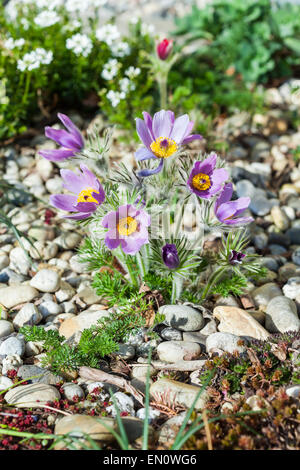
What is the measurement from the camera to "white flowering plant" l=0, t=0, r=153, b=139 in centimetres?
409

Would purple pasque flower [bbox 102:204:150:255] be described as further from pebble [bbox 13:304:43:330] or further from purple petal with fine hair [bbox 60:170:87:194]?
pebble [bbox 13:304:43:330]

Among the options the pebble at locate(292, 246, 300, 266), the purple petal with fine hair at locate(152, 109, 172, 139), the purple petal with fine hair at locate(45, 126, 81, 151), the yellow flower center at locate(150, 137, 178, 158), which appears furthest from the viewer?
the pebble at locate(292, 246, 300, 266)

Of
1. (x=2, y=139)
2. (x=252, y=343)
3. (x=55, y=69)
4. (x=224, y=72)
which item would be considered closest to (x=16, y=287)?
(x=252, y=343)

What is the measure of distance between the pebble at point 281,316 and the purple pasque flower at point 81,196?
1156mm

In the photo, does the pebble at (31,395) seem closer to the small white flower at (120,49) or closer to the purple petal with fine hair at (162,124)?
the purple petal with fine hair at (162,124)

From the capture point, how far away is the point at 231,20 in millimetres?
4961

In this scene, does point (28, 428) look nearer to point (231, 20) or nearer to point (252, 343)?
point (252, 343)

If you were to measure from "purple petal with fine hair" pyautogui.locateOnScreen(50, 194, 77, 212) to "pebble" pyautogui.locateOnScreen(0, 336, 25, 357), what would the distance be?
0.78 metres

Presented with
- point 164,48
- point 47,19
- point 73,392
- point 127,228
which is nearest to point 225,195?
point 127,228

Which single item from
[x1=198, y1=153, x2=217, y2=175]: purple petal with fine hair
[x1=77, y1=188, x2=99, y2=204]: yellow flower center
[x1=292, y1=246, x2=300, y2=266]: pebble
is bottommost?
[x1=292, y1=246, x2=300, y2=266]: pebble

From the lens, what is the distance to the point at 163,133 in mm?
2545

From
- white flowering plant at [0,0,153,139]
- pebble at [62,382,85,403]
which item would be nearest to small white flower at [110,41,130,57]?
white flowering plant at [0,0,153,139]
